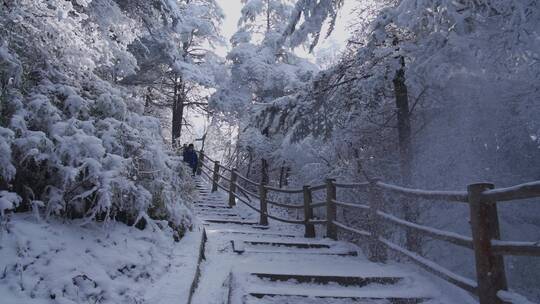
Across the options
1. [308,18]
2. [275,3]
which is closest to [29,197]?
[308,18]

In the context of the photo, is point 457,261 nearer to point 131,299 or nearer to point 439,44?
point 439,44

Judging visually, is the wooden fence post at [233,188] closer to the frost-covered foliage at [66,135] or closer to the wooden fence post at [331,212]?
the wooden fence post at [331,212]

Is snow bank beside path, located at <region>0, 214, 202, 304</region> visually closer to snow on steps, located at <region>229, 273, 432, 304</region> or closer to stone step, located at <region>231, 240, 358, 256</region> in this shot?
snow on steps, located at <region>229, 273, 432, 304</region>

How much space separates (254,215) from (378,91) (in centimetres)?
515

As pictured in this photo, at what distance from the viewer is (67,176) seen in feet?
13.9

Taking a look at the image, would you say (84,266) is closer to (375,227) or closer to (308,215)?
(375,227)

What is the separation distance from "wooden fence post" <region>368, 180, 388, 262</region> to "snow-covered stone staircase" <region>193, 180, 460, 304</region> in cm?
19

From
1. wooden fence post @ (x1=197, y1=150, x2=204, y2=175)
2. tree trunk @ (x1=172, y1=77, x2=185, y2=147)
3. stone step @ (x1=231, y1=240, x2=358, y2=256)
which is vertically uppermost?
tree trunk @ (x1=172, y1=77, x2=185, y2=147)

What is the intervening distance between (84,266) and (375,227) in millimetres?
4210

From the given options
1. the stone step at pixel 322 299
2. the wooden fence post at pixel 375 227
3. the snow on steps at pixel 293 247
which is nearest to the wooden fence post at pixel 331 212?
the snow on steps at pixel 293 247

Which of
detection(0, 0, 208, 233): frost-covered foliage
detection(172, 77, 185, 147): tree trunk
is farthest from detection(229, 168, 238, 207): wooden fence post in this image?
detection(172, 77, 185, 147): tree trunk

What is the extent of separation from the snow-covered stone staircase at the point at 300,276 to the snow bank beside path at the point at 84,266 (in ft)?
1.63

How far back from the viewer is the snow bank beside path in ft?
11.3

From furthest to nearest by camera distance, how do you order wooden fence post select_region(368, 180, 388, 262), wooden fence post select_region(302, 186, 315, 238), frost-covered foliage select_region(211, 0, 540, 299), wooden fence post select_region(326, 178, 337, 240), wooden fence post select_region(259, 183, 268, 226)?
1. wooden fence post select_region(259, 183, 268, 226)
2. wooden fence post select_region(302, 186, 315, 238)
3. frost-covered foliage select_region(211, 0, 540, 299)
4. wooden fence post select_region(326, 178, 337, 240)
5. wooden fence post select_region(368, 180, 388, 262)
